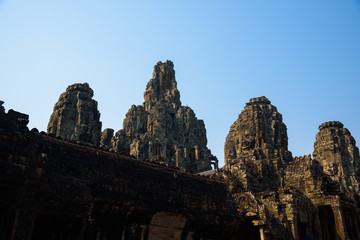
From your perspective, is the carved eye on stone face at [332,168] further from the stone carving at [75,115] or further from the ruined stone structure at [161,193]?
the stone carving at [75,115]

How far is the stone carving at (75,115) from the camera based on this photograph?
5158 centimetres

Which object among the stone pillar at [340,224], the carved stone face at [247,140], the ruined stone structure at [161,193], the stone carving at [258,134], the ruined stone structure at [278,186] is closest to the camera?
the ruined stone structure at [161,193]

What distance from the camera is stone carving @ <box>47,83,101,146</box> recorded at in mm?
51584

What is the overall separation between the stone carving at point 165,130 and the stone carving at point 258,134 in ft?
128

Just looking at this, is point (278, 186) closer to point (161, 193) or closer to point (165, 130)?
point (161, 193)

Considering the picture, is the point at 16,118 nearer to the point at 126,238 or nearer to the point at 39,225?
the point at 39,225

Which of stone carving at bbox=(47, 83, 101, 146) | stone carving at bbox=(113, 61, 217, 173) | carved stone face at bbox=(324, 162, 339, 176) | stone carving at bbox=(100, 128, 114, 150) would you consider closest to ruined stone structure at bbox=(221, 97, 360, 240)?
stone carving at bbox=(47, 83, 101, 146)

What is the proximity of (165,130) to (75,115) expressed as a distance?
50694 mm

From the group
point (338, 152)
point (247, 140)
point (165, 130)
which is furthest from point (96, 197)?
point (165, 130)

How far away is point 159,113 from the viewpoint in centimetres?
10631

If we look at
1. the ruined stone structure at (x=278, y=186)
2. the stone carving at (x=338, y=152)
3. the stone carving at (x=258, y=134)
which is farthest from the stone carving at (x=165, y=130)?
the ruined stone structure at (x=278, y=186)

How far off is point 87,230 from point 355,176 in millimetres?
72218

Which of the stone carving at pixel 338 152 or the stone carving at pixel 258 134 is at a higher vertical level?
the stone carving at pixel 338 152

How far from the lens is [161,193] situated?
2097 centimetres
